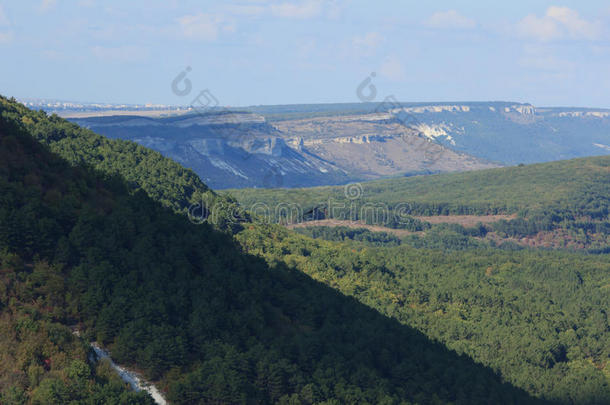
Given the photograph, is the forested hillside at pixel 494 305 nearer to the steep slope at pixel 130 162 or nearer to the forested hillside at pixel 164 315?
the steep slope at pixel 130 162

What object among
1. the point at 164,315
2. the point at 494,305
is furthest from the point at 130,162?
the point at 494,305

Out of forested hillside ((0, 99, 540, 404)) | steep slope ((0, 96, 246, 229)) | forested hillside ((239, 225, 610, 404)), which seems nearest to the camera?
forested hillside ((0, 99, 540, 404))

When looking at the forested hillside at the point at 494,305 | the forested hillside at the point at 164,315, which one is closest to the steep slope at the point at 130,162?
the forested hillside at the point at 494,305

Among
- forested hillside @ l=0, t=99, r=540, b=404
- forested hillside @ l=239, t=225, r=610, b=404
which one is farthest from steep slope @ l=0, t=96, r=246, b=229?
forested hillside @ l=0, t=99, r=540, b=404

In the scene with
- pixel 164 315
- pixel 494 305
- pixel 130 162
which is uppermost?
pixel 130 162

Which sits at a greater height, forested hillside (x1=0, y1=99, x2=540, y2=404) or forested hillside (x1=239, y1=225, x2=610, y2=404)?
forested hillside (x1=0, y1=99, x2=540, y2=404)

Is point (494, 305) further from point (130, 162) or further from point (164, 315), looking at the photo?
point (164, 315)

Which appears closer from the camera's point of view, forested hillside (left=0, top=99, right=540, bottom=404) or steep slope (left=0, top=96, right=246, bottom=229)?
forested hillside (left=0, top=99, right=540, bottom=404)

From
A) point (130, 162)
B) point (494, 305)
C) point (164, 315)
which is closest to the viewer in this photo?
point (164, 315)

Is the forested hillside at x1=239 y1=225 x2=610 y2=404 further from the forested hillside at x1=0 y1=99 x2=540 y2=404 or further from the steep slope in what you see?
the forested hillside at x1=0 y1=99 x2=540 y2=404
